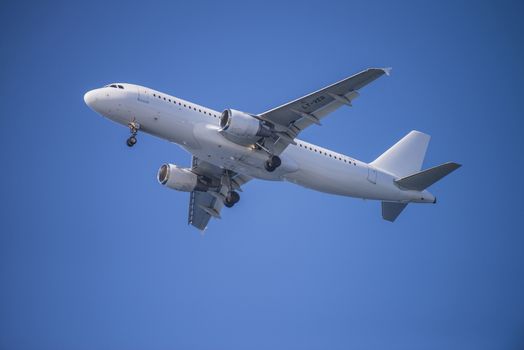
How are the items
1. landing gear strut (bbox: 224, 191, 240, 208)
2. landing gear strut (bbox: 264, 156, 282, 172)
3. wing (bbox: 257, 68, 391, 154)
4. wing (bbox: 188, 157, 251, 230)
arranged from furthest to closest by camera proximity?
wing (bbox: 188, 157, 251, 230) < landing gear strut (bbox: 224, 191, 240, 208) < landing gear strut (bbox: 264, 156, 282, 172) < wing (bbox: 257, 68, 391, 154)

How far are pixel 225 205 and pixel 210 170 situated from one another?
8.48 ft

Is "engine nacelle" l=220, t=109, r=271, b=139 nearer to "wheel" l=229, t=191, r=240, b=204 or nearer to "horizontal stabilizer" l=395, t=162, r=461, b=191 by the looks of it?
"wheel" l=229, t=191, r=240, b=204

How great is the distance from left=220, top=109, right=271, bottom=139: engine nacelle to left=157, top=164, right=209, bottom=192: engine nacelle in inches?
318

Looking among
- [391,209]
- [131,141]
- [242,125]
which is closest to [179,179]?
[131,141]

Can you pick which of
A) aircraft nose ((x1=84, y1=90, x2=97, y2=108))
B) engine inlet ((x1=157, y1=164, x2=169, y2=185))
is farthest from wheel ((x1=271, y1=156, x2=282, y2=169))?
aircraft nose ((x1=84, y1=90, x2=97, y2=108))

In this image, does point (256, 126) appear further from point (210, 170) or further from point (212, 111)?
point (210, 170)

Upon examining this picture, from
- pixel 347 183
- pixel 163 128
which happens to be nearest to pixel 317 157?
pixel 347 183

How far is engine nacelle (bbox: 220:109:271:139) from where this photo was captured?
39531 mm

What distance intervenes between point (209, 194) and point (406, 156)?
13.8 m

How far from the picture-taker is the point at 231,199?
46.6 metres

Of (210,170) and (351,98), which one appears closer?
(351,98)

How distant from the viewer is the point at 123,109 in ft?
131

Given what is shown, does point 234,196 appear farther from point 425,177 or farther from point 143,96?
point 425,177

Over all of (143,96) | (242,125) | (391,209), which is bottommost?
(391,209)
